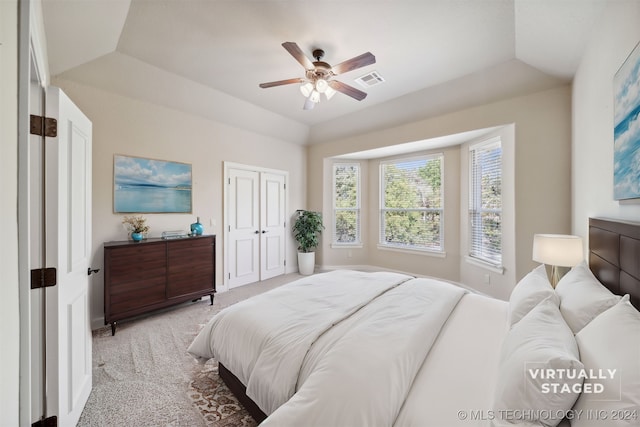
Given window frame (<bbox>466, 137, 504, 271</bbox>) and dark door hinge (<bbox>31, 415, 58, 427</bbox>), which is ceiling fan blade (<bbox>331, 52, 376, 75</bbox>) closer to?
window frame (<bbox>466, 137, 504, 271</bbox>)

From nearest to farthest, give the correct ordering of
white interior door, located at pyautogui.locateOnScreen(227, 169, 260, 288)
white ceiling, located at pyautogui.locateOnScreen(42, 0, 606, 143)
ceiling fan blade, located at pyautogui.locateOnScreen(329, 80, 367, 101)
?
white ceiling, located at pyautogui.locateOnScreen(42, 0, 606, 143)
ceiling fan blade, located at pyautogui.locateOnScreen(329, 80, 367, 101)
white interior door, located at pyautogui.locateOnScreen(227, 169, 260, 288)

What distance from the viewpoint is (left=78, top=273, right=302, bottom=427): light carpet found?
1.64 metres

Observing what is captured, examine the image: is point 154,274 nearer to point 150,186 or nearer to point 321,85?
point 150,186

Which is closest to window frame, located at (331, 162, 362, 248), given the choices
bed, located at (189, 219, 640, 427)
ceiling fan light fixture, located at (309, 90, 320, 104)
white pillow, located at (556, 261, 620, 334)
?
ceiling fan light fixture, located at (309, 90, 320, 104)

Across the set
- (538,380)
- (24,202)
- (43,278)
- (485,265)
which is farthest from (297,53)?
(485,265)

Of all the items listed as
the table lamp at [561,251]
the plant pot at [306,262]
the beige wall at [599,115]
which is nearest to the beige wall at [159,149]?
the plant pot at [306,262]

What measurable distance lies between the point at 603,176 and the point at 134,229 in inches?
183

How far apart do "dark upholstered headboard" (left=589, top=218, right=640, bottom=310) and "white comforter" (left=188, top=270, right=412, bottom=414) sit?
1345 mm

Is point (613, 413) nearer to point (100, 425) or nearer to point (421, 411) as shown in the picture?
point (421, 411)

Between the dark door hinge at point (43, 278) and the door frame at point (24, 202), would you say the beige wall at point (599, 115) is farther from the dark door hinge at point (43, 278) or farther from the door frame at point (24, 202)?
the dark door hinge at point (43, 278)

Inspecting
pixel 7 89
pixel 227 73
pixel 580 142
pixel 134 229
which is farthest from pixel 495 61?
pixel 134 229

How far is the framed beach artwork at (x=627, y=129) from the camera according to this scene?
1.28m

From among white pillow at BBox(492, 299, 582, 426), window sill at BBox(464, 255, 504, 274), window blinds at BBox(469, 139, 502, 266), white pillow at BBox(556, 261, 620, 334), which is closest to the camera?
white pillow at BBox(492, 299, 582, 426)

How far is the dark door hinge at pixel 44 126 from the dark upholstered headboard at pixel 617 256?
3.02m
